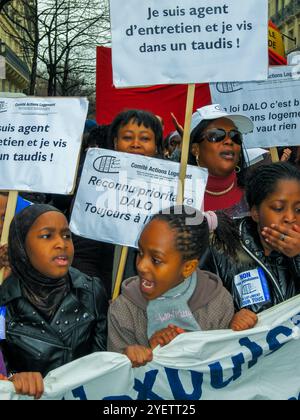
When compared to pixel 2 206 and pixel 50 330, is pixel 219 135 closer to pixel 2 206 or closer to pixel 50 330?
pixel 2 206

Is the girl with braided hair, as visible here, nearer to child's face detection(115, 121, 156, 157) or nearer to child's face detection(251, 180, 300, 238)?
child's face detection(251, 180, 300, 238)

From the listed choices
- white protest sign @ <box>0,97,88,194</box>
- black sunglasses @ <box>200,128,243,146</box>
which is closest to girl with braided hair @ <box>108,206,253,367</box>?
white protest sign @ <box>0,97,88,194</box>

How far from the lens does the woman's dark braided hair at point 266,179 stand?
129 inches

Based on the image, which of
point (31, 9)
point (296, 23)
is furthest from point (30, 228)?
point (296, 23)

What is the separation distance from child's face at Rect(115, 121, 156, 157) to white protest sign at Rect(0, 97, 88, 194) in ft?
1.31

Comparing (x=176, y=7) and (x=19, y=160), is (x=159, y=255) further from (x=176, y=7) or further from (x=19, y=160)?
(x=176, y=7)

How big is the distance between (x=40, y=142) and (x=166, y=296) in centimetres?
128

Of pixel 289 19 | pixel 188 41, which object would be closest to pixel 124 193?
pixel 188 41

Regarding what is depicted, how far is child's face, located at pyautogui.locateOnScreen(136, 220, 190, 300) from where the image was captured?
290cm

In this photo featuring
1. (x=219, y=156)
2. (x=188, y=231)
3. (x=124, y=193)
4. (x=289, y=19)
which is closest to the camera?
(x=188, y=231)

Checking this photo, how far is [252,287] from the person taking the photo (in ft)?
10.4

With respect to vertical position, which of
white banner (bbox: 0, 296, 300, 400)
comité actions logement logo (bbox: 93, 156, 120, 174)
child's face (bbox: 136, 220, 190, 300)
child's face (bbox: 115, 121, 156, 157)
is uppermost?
child's face (bbox: 115, 121, 156, 157)

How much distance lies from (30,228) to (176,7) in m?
1.58

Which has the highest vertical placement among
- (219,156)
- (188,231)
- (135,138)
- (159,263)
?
(135,138)
